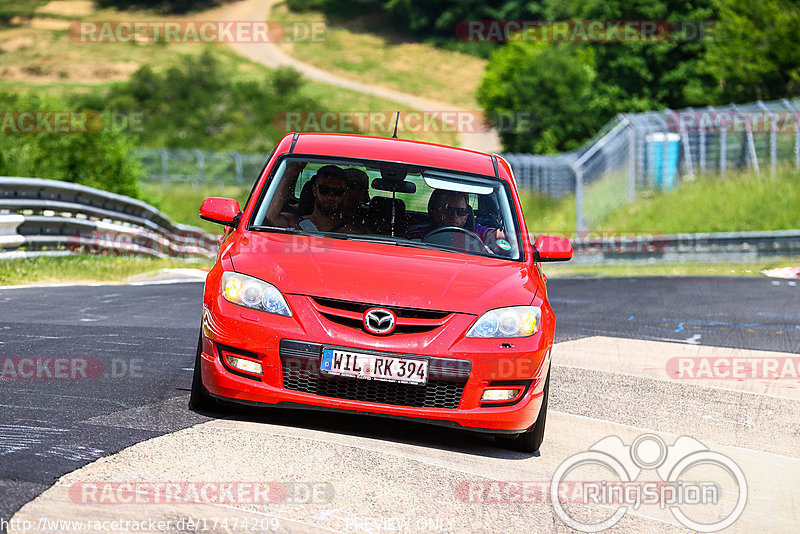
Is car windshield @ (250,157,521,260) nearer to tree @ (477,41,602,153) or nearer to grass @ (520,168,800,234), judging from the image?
grass @ (520,168,800,234)

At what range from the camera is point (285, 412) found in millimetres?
7047

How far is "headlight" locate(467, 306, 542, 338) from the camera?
21.0 feet

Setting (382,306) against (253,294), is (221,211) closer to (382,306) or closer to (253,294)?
(253,294)

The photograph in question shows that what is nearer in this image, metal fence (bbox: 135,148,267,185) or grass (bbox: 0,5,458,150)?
metal fence (bbox: 135,148,267,185)

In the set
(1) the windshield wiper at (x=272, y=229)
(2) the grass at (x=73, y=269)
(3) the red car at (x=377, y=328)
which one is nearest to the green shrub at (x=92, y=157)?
(2) the grass at (x=73, y=269)

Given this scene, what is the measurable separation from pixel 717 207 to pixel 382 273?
93.8 feet

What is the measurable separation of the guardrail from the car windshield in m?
8.75

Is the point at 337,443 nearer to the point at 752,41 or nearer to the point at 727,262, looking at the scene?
the point at 727,262

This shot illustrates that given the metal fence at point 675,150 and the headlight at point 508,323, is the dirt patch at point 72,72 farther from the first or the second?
the headlight at point 508,323

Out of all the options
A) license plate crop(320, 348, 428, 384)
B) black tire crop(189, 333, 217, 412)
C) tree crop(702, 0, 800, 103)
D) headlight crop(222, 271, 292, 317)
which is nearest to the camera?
license plate crop(320, 348, 428, 384)

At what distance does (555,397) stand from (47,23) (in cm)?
10210

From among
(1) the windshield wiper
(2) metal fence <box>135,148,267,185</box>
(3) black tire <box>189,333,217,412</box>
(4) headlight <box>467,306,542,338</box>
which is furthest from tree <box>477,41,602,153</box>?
(3) black tire <box>189,333,217,412</box>

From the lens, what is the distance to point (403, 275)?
6516 millimetres

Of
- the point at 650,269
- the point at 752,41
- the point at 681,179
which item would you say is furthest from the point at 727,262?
the point at 752,41
